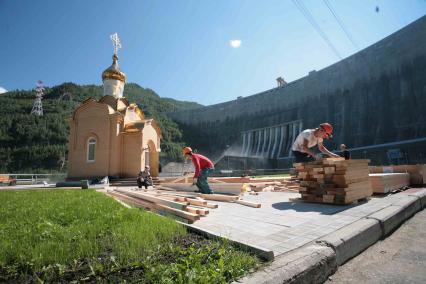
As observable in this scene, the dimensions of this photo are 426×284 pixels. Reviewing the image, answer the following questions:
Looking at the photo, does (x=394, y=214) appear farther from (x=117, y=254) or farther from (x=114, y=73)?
(x=114, y=73)

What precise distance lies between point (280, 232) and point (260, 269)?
4.38 ft

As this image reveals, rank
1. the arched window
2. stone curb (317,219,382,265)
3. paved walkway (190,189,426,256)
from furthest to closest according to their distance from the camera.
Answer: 1. the arched window
2. paved walkway (190,189,426,256)
3. stone curb (317,219,382,265)

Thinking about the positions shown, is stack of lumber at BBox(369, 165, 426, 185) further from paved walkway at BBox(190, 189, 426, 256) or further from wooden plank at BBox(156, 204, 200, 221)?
wooden plank at BBox(156, 204, 200, 221)

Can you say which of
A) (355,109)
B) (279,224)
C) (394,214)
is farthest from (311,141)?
(355,109)

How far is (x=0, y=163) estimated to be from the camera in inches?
2234

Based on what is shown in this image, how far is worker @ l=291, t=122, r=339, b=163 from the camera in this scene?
662 cm

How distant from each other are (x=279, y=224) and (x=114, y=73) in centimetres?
2100

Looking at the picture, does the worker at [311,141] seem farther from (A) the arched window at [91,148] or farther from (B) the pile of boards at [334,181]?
(A) the arched window at [91,148]

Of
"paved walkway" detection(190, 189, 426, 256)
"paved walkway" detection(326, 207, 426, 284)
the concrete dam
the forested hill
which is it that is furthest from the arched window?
the forested hill

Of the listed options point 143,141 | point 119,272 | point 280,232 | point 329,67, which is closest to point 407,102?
point 329,67

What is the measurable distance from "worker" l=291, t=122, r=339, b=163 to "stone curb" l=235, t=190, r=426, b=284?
2.55 metres

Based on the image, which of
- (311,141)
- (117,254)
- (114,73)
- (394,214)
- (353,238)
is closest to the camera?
(117,254)

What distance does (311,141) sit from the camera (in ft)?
23.4

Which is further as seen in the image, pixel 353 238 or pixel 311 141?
pixel 311 141
